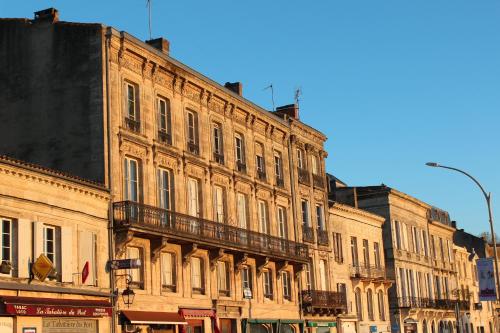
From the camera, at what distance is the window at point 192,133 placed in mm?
37781

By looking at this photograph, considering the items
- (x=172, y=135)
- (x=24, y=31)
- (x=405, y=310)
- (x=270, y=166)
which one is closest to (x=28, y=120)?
(x=24, y=31)

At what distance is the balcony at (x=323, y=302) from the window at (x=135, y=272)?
1531 centimetres

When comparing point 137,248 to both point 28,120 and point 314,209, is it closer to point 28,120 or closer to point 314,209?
point 28,120

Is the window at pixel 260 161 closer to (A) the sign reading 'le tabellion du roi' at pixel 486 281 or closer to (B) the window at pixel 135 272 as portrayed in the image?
(A) the sign reading 'le tabellion du roi' at pixel 486 281

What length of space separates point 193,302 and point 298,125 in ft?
55.0

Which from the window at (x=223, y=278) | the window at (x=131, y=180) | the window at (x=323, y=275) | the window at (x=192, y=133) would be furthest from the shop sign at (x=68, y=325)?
the window at (x=323, y=275)

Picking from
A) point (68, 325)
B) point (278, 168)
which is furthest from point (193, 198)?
point (68, 325)

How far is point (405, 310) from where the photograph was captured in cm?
6291

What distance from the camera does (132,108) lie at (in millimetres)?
34188

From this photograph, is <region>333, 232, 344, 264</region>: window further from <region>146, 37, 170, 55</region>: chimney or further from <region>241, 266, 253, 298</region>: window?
<region>146, 37, 170, 55</region>: chimney

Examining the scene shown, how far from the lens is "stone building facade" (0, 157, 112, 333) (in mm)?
25594

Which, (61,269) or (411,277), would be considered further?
(411,277)

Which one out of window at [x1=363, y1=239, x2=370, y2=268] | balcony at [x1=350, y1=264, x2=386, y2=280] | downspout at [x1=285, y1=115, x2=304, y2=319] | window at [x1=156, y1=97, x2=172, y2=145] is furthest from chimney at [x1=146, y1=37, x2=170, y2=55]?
window at [x1=363, y1=239, x2=370, y2=268]

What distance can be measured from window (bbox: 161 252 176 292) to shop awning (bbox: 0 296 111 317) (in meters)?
4.57
